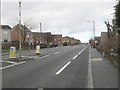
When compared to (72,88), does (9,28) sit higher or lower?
higher

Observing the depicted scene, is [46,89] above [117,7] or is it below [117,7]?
below

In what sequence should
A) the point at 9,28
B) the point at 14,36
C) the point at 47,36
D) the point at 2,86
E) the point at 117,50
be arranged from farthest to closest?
1. the point at 47,36
2. the point at 14,36
3. the point at 9,28
4. the point at 117,50
5. the point at 2,86

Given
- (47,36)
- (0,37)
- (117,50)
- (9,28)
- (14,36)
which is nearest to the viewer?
(117,50)

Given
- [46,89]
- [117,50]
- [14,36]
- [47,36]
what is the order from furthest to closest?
[47,36]
[14,36]
[117,50]
[46,89]

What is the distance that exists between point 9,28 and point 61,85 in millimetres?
92533

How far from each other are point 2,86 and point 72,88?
251cm

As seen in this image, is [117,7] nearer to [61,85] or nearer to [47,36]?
[61,85]

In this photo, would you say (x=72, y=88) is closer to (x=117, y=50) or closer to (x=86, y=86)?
(x=86, y=86)

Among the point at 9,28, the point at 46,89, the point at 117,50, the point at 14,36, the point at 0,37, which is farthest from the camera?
the point at 14,36

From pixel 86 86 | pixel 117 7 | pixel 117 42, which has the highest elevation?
pixel 117 7

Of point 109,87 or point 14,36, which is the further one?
point 14,36

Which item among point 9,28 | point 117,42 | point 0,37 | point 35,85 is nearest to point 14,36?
point 9,28

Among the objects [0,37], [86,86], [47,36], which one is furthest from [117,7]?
[47,36]

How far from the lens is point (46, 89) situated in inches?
373
